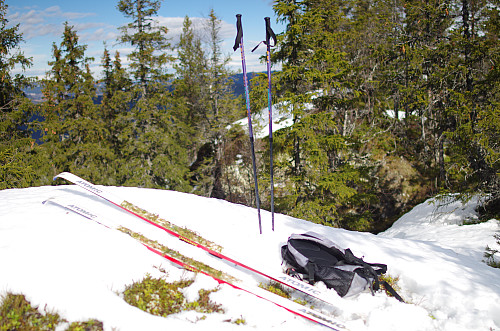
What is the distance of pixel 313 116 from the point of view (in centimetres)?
1191

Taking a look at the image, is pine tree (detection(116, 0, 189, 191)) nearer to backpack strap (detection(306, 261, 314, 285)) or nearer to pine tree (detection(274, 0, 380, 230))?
pine tree (detection(274, 0, 380, 230))

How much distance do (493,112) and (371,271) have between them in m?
7.60

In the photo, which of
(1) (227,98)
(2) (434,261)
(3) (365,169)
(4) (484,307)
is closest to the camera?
(4) (484,307)

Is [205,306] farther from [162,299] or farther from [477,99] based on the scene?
[477,99]

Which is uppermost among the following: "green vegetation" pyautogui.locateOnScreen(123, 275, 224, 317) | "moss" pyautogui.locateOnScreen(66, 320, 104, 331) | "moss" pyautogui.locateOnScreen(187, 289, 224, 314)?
"moss" pyautogui.locateOnScreen(66, 320, 104, 331)

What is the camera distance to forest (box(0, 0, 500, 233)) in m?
10.1

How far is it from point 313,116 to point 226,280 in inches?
365

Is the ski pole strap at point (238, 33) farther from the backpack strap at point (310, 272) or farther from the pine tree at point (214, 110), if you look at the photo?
the pine tree at point (214, 110)

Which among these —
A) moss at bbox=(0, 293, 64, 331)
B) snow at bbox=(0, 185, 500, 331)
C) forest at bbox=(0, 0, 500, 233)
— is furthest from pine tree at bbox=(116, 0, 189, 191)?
moss at bbox=(0, 293, 64, 331)

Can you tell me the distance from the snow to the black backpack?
0.15 metres

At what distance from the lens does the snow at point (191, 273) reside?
310 cm

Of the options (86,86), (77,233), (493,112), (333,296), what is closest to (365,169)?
(493,112)

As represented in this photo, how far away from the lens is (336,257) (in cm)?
477

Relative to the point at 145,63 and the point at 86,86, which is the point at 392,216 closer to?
the point at 145,63
